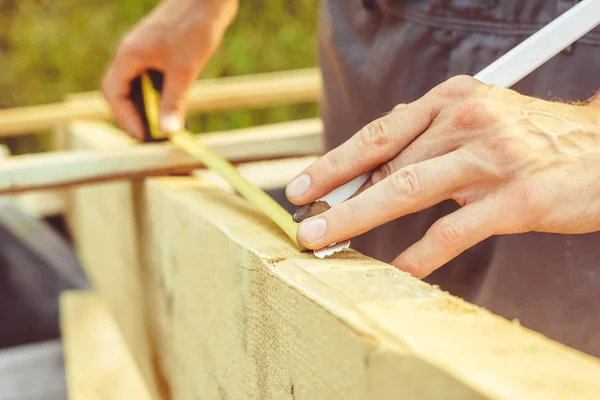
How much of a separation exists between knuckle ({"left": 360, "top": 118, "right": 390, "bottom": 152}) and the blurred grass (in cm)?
283

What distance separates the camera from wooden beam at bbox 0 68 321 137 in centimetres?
173

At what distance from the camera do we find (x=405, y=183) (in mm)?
548

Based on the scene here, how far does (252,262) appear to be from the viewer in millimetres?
547

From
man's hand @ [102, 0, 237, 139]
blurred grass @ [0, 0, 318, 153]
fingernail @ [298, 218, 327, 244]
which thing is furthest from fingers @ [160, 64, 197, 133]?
blurred grass @ [0, 0, 318, 153]

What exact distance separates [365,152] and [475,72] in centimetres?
33

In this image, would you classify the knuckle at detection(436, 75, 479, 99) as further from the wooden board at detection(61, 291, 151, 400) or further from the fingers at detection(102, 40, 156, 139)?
the wooden board at detection(61, 291, 151, 400)

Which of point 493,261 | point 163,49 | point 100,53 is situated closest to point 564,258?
point 493,261

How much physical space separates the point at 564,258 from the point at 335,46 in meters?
0.48

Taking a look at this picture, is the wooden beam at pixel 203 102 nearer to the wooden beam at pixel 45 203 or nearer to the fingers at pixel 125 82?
the wooden beam at pixel 45 203

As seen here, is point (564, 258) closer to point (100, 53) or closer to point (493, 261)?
point (493, 261)

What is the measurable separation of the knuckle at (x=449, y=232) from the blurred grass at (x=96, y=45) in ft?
9.47

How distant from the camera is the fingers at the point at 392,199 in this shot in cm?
54

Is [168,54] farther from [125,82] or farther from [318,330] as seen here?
[318,330]

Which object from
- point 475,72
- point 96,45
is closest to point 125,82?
point 475,72
